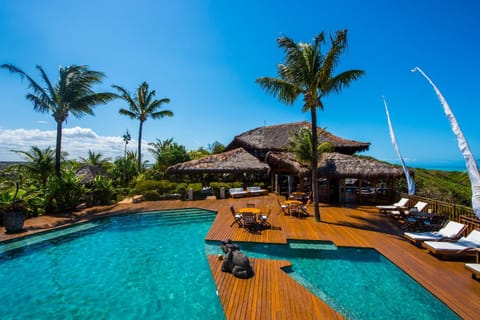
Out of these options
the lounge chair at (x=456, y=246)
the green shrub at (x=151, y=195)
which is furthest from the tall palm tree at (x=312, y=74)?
the green shrub at (x=151, y=195)

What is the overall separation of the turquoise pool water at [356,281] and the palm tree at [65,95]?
528 inches

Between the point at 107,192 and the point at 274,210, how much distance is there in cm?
1189

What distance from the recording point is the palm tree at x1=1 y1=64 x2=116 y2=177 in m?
12.9

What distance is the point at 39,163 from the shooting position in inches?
529

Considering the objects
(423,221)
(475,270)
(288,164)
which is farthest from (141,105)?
(475,270)

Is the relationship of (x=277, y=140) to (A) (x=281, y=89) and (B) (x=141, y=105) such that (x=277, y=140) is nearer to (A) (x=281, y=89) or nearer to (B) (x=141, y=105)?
Answer: (A) (x=281, y=89)

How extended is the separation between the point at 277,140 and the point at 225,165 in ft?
24.3

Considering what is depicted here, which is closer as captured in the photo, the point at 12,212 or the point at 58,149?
the point at 12,212

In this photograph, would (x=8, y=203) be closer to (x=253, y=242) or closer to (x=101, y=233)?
(x=101, y=233)

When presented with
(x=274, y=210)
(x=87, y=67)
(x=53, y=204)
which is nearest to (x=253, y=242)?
(x=274, y=210)

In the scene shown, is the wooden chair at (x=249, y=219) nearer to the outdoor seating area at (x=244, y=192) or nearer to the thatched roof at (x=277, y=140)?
the outdoor seating area at (x=244, y=192)

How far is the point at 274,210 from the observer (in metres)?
12.1

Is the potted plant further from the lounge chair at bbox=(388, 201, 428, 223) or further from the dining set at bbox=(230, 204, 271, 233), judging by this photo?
the lounge chair at bbox=(388, 201, 428, 223)

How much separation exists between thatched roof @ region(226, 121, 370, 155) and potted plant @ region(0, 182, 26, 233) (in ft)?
57.8
